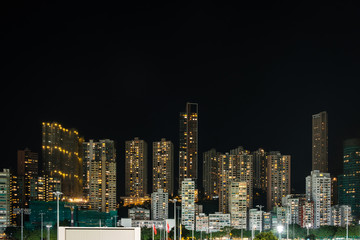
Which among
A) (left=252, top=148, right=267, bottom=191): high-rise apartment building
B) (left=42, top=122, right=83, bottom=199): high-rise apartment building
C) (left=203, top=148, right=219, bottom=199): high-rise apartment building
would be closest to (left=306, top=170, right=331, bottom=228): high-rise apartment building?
(left=252, top=148, right=267, bottom=191): high-rise apartment building

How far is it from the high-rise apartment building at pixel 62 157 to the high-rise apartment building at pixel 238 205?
15.8 metres

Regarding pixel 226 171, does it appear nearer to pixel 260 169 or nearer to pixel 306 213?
pixel 260 169

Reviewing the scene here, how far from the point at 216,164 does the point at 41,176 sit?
1721 cm

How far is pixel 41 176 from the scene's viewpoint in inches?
1357

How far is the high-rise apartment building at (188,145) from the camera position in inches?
1645

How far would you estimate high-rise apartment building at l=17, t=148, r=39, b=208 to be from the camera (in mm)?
33031

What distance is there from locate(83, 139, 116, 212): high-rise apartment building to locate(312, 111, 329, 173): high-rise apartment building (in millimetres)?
19800

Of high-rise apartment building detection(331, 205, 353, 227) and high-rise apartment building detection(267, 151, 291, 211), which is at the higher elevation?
high-rise apartment building detection(267, 151, 291, 211)

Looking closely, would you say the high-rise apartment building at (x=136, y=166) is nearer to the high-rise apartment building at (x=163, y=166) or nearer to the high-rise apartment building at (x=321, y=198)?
the high-rise apartment building at (x=163, y=166)

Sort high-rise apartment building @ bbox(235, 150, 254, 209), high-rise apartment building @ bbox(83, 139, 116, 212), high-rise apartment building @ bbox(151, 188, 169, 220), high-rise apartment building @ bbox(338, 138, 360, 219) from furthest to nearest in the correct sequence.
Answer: high-rise apartment building @ bbox(235, 150, 254, 209)
high-rise apartment building @ bbox(83, 139, 116, 212)
high-rise apartment building @ bbox(338, 138, 360, 219)
high-rise apartment building @ bbox(151, 188, 169, 220)

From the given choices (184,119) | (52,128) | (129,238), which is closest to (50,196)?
(52,128)

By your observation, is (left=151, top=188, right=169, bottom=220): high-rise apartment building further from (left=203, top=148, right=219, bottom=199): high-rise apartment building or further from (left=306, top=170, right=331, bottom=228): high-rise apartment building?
(left=306, top=170, right=331, bottom=228): high-rise apartment building

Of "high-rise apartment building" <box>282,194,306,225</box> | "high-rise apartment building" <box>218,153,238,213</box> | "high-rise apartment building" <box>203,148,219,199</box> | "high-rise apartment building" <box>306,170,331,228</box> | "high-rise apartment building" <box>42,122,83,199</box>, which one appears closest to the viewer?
"high-rise apartment building" <box>306,170,331,228</box>

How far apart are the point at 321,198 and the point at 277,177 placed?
688cm
